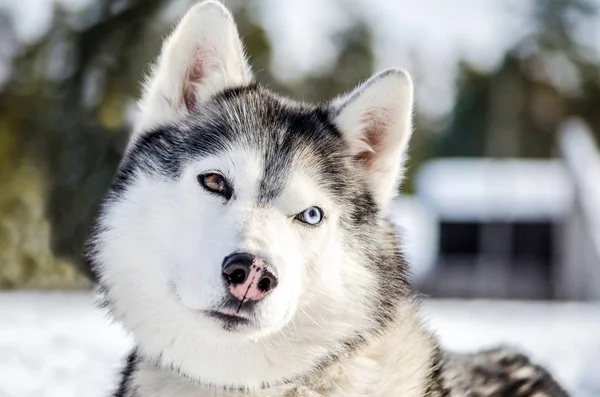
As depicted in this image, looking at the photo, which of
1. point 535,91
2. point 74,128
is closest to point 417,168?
point 535,91

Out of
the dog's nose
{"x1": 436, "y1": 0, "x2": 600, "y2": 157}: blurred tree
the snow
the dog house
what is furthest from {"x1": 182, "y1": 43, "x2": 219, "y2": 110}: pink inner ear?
{"x1": 436, "y1": 0, "x2": 600, "y2": 157}: blurred tree

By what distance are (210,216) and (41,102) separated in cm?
624

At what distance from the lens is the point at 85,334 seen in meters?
6.89

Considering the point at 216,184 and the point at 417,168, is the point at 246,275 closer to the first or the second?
the point at 216,184

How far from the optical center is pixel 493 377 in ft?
11.9

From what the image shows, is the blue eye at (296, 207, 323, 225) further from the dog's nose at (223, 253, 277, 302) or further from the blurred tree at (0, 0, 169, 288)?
the blurred tree at (0, 0, 169, 288)

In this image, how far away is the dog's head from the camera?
2.81 meters

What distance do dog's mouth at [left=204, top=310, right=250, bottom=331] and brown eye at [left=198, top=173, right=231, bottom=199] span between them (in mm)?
431

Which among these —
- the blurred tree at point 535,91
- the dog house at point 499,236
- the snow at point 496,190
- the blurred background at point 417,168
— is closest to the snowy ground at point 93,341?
the blurred background at point 417,168

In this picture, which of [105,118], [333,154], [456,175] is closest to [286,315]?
[333,154]

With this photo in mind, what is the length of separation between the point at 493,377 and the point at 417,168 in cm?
4123

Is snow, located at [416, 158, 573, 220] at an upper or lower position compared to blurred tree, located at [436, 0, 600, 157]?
lower

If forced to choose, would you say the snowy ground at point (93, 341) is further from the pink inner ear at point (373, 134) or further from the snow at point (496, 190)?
the snow at point (496, 190)

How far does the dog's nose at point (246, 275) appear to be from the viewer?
106 inches
